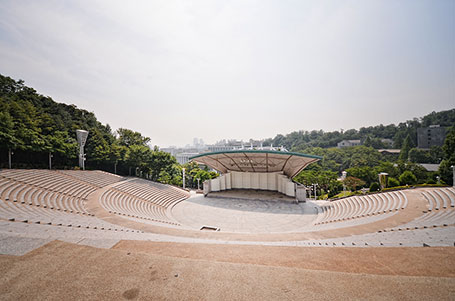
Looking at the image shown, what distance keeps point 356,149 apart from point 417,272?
8052 centimetres

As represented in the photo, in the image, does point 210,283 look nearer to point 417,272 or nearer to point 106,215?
point 417,272

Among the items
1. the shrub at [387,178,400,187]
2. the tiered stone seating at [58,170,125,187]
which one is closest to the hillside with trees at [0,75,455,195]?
the shrub at [387,178,400,187]

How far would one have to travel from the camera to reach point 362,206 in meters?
17.8

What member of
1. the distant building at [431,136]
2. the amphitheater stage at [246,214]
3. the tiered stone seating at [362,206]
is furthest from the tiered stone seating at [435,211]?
the distant building at [431,136]

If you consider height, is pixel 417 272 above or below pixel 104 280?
below

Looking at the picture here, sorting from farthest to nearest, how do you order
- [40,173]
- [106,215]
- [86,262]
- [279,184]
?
[279,184] → [40,173] → [106,215] → [86,262]

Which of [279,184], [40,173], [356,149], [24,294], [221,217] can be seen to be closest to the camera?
[24,294]

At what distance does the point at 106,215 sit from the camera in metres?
13.3

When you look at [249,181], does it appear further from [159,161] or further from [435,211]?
[435,211]

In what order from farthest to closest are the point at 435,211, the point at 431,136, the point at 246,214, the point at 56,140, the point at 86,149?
the point at 431,136
the point at 86,149
the point at 56,140
the point at 246,214
the point at 435,211

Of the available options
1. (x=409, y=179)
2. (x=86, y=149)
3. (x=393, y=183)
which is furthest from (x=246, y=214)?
(x=86, y=149)

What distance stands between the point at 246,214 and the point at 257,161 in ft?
36.3

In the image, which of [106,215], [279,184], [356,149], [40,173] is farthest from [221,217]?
[356,149]

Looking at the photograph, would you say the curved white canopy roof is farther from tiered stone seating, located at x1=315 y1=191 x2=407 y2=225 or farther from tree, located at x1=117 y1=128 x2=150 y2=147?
tree, located at x1=117 y1=128 x2=150 y2=147
